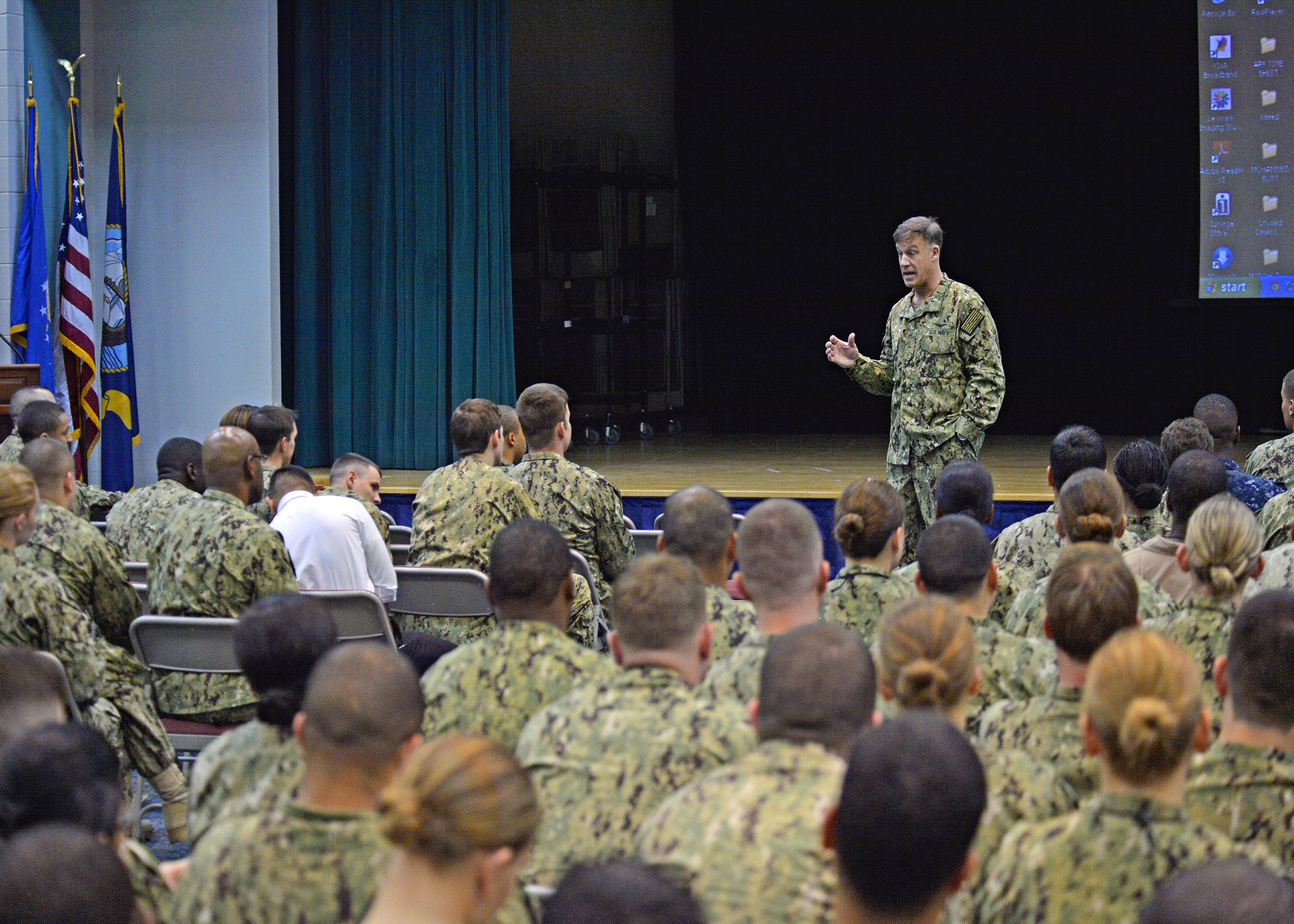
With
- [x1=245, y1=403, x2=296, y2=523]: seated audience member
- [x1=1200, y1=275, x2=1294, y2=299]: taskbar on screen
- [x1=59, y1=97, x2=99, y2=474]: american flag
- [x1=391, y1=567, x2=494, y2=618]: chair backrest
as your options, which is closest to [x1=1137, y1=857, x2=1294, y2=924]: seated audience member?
[x1=391, y1=567, x2=494, y2=618]: chair backrest

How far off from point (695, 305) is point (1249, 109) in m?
4.59

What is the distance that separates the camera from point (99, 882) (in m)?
1.33

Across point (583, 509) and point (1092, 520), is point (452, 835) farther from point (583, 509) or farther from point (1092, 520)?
point (583, 509)

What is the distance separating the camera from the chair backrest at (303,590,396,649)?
3.29m

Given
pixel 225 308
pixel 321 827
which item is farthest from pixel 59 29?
pixel 321 827

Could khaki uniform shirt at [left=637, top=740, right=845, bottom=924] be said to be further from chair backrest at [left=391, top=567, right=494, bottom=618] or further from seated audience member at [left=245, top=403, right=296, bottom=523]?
seated audience member at [left=245, top=403, right=296, bottom=523]

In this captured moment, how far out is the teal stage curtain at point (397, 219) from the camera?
830cm

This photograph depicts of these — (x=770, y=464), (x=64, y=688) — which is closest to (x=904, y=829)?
(x=64, y=688)

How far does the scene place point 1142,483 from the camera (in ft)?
13.2

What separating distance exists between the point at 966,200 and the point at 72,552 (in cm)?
858

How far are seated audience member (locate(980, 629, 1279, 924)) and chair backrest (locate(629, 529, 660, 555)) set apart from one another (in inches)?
121

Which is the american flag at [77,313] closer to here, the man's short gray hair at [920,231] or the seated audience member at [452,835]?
the man's short gray hair at [920,231]

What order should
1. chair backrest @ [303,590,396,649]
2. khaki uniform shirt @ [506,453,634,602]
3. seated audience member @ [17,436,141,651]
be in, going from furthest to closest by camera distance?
khaki uniform shirt @ [506,453,634,602] → seated audience member @ [17,436,141,651] → chair backrest @ [303,590,396,649]

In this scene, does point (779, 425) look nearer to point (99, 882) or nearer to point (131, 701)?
point (131, 701)
